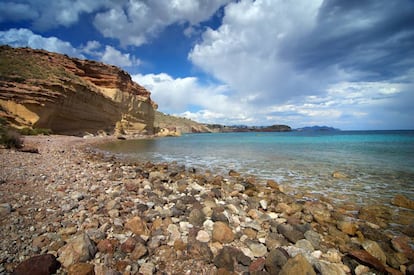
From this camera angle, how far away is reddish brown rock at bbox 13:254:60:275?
2.27 meters

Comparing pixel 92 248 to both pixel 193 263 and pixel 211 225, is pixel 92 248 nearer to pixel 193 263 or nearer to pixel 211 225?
pixel 193 263

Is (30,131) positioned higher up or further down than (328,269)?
higher up

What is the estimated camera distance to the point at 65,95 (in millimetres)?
27219

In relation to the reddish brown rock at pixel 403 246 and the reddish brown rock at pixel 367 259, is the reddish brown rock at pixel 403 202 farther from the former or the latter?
the reddish brown rock at pixel 367 259

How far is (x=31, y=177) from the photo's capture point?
5777mm

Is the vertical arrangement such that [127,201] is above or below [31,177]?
below

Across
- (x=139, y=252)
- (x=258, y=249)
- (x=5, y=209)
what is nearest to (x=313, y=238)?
(x=258, y=249)

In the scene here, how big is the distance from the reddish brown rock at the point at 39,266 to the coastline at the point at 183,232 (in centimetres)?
17

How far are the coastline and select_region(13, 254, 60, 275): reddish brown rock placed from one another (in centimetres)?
17

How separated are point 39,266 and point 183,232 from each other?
2091 millimetres

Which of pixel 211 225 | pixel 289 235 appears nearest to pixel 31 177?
pixel 211 225

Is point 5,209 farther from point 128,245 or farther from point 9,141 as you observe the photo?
point 9,141

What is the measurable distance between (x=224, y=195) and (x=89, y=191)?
12.8 feet

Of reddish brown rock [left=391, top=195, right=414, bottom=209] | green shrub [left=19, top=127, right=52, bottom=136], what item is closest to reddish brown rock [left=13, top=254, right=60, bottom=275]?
reddish brown rock [left=391, top=195, right=414, bottom=209]
